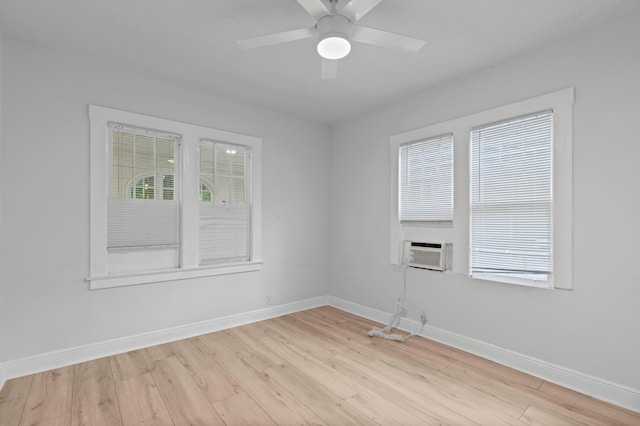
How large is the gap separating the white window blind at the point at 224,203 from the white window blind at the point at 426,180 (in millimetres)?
1973

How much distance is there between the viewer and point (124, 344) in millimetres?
3055

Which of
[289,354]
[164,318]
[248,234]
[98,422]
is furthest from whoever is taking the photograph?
[248,234]

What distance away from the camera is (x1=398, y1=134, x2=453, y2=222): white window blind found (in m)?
3.32

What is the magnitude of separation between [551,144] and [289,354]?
3.00m

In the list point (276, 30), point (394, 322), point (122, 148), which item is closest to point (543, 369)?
point (394, 322)

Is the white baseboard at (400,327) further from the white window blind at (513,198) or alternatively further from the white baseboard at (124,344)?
the white window blind at (513,198)

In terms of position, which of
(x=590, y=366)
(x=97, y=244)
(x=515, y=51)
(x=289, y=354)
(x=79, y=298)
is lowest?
(x=289, y=354)

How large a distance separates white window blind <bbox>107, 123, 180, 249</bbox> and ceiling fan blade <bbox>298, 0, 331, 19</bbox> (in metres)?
2.21

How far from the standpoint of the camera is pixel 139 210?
10.5 ft

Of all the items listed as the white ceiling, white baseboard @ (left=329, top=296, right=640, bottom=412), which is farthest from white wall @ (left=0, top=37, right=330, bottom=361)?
white baseboard @ (left=329, top=296, right=640, bottom=412)

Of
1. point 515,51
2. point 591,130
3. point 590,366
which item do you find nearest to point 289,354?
point 590,366

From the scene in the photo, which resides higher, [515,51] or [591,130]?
[515,51]

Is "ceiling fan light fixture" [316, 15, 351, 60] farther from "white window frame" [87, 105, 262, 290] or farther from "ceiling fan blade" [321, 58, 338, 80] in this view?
"white window frame" [87, 105, 262, 290]

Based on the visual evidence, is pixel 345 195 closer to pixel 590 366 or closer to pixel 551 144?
pixel 551 144
